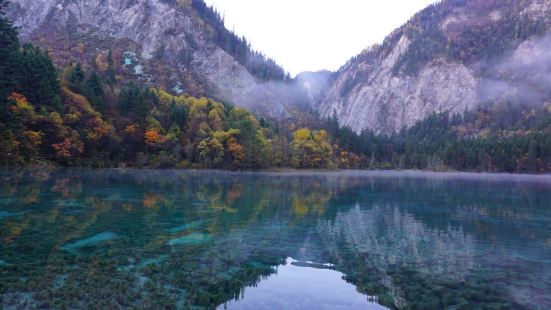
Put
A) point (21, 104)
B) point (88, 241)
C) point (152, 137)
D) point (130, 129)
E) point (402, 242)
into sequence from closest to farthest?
1. point (88, 241)
2. point (402, 242)
3. point (21, 104)
4. point (130, 129)
5. point (152, 137)

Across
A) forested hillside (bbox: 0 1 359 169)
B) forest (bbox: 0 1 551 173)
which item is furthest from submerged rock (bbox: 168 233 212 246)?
forested hillside (bbox: 0 1 359 169)

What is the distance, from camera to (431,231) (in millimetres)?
26453

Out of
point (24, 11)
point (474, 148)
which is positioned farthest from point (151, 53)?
point (474, 148)

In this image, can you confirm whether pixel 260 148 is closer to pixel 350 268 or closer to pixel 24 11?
pixel 350 268

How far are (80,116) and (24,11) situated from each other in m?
125

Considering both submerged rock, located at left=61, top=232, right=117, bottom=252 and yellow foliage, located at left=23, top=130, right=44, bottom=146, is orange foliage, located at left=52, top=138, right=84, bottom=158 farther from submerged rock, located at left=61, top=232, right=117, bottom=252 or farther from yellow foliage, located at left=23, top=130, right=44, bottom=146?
submerged rock, located at left=61, top=232, right=117, bottom=252

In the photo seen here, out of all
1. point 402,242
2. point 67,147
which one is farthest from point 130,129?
point 402,242

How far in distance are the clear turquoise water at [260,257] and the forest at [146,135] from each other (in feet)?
101

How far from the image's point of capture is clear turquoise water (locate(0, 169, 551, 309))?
12.7 m

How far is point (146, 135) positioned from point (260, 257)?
3032 inches

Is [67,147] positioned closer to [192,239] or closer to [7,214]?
[7,214]

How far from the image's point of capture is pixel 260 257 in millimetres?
18250

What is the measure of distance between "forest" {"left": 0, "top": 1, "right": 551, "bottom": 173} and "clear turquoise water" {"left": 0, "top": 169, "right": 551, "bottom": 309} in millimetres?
30862

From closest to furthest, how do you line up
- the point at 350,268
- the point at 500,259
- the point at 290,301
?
the point at 290,301, the point at 350,268, the point at 500,259
